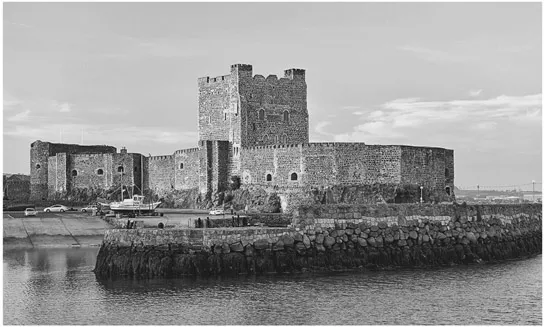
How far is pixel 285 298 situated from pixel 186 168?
32.2 meters

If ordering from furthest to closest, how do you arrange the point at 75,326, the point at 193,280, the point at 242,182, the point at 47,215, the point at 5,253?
the point at 242,182 < the point at 47,215 < the point at 5,253 < the point at 193,280 < the point at 75,326

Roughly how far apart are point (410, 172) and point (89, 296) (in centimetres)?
2751

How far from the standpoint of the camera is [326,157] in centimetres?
5231

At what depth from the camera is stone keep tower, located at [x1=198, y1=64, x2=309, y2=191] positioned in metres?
56.8

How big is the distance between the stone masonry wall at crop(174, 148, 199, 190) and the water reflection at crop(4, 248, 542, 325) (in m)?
24.3

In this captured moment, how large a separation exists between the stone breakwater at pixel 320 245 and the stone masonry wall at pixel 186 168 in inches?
Result: 930

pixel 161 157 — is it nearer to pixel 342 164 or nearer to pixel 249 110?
pixel 249 110

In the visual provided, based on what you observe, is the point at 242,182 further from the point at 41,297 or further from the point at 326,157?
the point at 41,297

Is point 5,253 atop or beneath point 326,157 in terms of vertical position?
beneath

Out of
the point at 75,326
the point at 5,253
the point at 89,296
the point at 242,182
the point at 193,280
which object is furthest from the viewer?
the point at 242,182

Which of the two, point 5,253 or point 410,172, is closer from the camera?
point 5,253

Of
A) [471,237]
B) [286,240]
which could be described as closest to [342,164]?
[471,237]

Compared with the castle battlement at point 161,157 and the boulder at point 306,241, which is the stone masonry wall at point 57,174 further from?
the boulder at point 306,241

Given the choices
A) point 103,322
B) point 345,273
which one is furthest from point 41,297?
point 345,273
